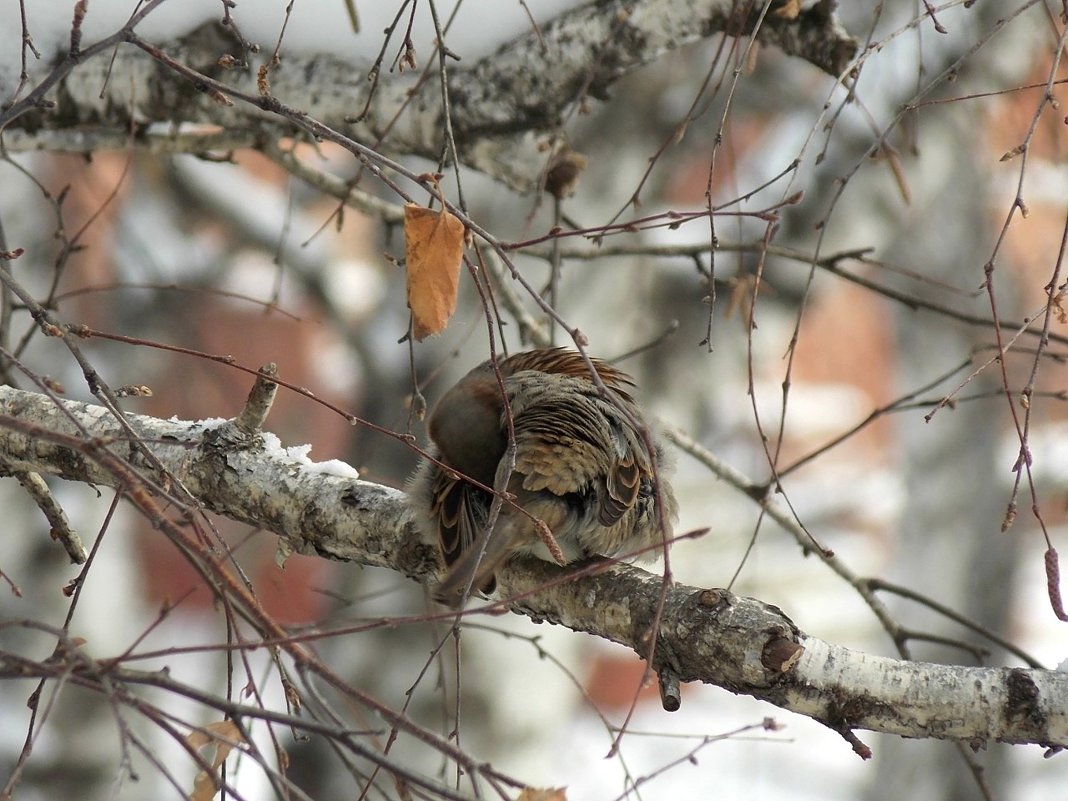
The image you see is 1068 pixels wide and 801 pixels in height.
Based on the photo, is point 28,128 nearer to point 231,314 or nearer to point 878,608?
point 878,608

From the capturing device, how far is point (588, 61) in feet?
7.99

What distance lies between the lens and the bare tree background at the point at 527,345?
1688 mm

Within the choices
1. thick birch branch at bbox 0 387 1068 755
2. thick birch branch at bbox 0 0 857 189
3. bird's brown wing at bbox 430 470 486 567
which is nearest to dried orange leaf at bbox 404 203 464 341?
thick birch branch at bbox 0 387 1068 755

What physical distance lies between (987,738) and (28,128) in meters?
2.34

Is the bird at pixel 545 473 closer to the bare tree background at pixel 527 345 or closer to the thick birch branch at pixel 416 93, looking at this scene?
the bare tree background at pixel 527 345

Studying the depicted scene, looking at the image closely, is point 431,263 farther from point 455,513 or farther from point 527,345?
point 527,345

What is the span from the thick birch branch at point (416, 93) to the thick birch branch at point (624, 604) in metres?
0.76

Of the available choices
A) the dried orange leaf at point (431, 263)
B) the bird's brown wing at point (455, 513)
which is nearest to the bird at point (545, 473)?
the bird's brown wing at point (455, 513)

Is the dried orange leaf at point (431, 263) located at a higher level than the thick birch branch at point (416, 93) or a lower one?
lower

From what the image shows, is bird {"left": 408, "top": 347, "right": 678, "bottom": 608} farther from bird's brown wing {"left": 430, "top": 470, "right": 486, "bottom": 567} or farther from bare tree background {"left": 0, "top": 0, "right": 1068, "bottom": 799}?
bare tree background {"left": 0, "top": 0, "right": 1068, "bottom": 799}

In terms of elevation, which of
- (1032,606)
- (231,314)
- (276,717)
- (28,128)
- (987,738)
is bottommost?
(276,717)

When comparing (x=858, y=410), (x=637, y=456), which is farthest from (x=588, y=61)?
(x=858, y=410)

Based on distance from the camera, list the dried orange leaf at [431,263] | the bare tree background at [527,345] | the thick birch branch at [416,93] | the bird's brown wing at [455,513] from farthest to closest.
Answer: the thick birch branch at [416,93] < the bird's brown wing at [455,513] < the bare tree background at [527,345] < the dried orange leaf at [431,263]

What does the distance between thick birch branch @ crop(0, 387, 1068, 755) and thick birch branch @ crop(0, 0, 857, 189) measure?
759 millimetres
